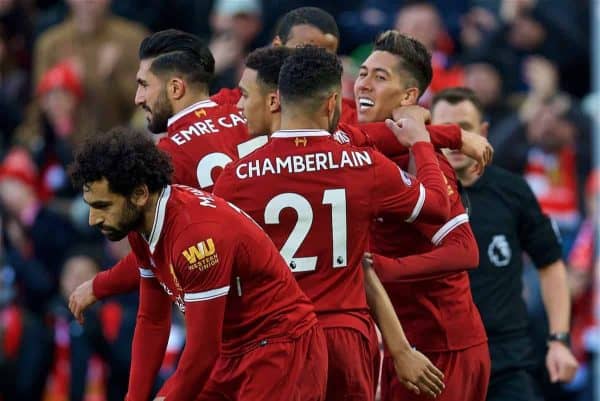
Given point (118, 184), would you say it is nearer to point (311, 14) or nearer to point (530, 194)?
point (311, 14)

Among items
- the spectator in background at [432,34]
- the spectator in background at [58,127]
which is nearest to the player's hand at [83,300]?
the spectator in background at [432,34]

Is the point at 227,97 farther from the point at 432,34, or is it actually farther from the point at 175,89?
the point at 432,34

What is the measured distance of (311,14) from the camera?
329 inches

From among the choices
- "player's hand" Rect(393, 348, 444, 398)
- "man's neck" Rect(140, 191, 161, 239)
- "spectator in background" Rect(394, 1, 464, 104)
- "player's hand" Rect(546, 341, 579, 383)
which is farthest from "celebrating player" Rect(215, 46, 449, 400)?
"spectator in background" Rect(394, 1, 464, 104)

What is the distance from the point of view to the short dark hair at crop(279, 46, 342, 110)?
22.4 feet

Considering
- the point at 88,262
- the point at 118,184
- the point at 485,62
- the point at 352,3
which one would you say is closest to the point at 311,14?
the point at 118,184

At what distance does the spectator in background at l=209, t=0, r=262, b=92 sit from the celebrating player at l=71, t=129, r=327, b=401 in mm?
6710

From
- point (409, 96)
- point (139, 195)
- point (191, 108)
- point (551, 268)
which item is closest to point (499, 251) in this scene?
point (551, 268)

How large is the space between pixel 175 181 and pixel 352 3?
24.4 ft

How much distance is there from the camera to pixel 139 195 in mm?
6477

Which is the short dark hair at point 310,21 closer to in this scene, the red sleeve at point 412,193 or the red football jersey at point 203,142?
the red football jersey at point 203,142

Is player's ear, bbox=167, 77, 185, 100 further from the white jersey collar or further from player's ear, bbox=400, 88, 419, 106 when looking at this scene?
player's ear, bbox=400, 88, 419, 106

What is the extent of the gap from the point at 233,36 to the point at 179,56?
A: 6016 millimetres

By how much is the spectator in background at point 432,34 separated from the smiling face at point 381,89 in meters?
5.00
